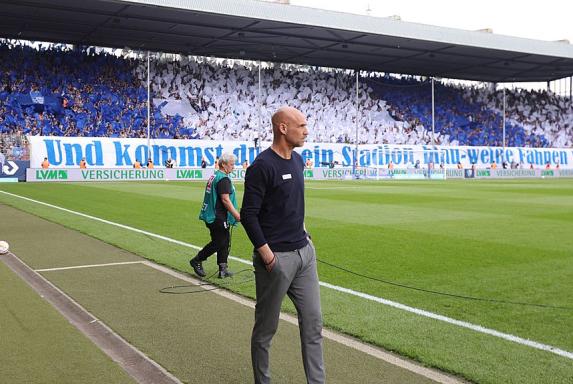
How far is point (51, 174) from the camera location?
135 feet

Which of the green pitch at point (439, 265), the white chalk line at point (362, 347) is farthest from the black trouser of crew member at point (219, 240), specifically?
the green pitch at point (439, 265)

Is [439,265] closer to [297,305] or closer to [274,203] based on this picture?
[297,305]

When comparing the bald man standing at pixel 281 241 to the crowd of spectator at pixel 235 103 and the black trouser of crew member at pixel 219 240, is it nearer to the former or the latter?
the black trouser of crew member at pixel 219 240

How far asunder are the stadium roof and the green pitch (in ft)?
76.7

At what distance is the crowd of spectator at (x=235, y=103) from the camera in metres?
46.7

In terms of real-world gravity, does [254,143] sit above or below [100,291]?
above

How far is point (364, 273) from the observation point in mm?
9320

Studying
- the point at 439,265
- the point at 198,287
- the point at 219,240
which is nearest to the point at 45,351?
the point at 198,287

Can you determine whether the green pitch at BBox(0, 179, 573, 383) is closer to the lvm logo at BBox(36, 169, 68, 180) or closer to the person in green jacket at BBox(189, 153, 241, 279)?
the person in green jacket at BBox(189, 153, 241, 279)

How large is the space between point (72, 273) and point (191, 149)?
37805 mm

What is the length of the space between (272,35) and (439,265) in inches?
1600

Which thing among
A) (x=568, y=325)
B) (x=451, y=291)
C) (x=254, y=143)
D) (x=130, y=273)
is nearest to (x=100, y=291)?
(x=130, y=273)

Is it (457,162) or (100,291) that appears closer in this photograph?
(100,291)

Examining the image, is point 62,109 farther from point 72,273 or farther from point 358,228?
point 72,273
